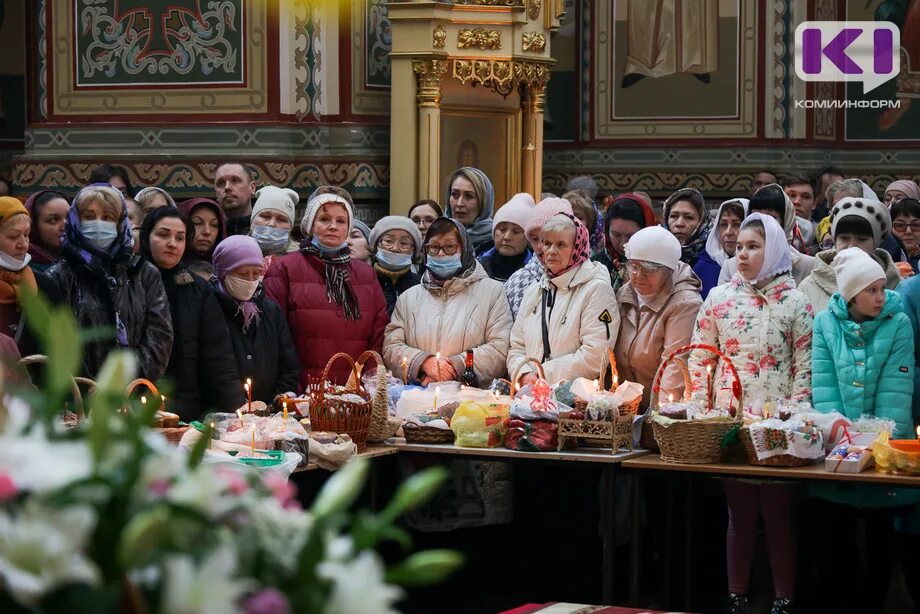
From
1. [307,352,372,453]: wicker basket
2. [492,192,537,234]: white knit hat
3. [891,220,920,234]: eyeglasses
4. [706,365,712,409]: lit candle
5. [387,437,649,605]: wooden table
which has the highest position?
[492,192,537,234]: white knit hat

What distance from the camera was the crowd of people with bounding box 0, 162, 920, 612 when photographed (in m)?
6.09

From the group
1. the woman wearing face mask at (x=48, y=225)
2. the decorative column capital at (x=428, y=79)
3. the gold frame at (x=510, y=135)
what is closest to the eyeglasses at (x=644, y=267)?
the woman wearing face mask at (x=48, y=225)

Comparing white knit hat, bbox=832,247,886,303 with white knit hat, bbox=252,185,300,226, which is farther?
white knit hat, bbox=252,185,300,226

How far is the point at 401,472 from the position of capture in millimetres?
6758

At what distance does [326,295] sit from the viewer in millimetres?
6977

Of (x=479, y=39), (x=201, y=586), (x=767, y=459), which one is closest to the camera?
(x=201, y=586)

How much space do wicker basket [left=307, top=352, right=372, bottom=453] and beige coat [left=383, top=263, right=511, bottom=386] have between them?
719 mm

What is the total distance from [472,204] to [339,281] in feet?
4.55

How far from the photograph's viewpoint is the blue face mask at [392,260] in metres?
7.47

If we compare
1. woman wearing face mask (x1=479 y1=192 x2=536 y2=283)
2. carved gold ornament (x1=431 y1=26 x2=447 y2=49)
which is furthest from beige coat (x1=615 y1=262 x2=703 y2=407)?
carved gold ornament (x1=431 y1=26 x2=447 y2=49)

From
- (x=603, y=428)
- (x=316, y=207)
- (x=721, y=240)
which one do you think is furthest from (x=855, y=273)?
(x=316, y=207)

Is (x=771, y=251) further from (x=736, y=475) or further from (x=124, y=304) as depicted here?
(x=124, y=304)

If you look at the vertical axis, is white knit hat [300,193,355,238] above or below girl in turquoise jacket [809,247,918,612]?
above

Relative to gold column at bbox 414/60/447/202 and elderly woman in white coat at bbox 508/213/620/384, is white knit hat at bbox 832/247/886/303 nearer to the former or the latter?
elderly woman in white coat at bbox 508/213/620/384
